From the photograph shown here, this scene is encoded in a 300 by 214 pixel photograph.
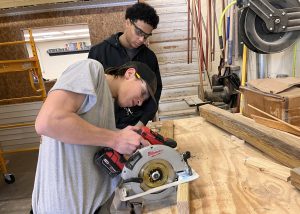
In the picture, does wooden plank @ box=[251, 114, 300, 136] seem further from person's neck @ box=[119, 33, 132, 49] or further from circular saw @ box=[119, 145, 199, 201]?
person's neck @ box=[119, 33, 132, 49]

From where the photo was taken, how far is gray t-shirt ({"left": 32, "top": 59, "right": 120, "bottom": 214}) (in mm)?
858

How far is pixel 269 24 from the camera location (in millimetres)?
1461

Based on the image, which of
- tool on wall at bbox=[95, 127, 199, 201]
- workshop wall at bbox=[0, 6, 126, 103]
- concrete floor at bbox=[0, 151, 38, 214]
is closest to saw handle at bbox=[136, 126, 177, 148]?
tool on wall at bbox=[95, 127, 199, 201]

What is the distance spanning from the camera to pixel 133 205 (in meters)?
0.92

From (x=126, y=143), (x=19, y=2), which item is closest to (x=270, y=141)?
(x=126, y=143)

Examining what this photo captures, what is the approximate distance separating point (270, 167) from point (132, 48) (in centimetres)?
128

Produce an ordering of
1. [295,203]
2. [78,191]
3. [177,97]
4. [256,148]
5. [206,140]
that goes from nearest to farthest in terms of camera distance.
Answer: [295,203], [78,191], [256,148], [206,140], [177,97]

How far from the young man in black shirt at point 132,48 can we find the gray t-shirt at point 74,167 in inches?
31.8

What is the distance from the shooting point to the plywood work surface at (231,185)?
792 millimetres

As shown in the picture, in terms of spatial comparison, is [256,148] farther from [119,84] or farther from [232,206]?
[119,84]

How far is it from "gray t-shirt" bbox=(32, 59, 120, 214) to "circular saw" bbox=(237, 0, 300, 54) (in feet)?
3.55

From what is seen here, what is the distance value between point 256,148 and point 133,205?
707mm

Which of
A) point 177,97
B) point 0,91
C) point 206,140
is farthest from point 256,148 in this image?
point 0,91

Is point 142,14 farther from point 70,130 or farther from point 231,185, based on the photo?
point 231,185
